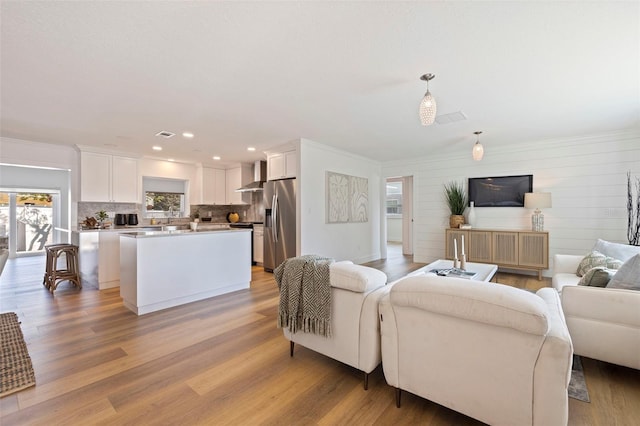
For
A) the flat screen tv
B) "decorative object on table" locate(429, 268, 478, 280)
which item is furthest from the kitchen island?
the flat screen tv

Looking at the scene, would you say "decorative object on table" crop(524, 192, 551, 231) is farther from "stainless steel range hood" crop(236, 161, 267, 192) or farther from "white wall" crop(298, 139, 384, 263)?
"stainless steel range hood" crop(236, 161, 267, 192)

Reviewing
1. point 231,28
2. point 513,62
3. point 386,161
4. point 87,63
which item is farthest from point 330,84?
point 386,161

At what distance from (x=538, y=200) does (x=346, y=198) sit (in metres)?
3.27

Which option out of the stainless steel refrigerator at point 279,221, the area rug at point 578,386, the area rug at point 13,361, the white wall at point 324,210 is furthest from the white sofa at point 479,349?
the stainless steel refrigerator at point 279,221

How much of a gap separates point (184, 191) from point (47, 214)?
13.2ft

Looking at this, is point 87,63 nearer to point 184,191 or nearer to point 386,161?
point 184,191

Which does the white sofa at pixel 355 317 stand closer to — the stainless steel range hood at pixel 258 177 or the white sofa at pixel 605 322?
the white sofa at pixel 605 322

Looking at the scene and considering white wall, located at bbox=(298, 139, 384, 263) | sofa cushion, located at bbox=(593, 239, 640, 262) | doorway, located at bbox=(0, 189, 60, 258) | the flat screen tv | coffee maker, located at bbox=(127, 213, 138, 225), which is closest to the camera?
sofa cushion, located at bbox=(593, 239, 640, 262)

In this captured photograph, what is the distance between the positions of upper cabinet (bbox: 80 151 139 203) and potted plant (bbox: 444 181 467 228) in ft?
20.7

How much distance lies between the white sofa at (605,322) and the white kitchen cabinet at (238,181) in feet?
20.3

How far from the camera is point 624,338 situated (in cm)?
188

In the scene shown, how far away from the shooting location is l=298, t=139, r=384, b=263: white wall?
484cm

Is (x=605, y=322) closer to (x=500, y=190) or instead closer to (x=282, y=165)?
(x=500, y=190)

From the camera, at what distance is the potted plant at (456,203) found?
18.4 ft
